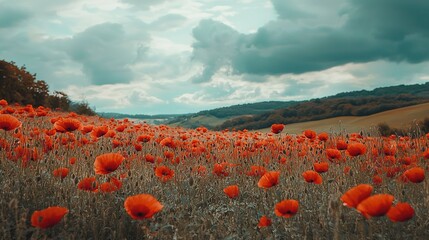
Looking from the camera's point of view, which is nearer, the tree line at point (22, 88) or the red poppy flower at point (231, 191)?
the red poppy flower at point (231, 191)

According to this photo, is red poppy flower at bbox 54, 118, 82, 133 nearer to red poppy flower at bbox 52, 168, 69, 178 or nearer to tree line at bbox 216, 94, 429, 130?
red poppy flower at bbox 52, 168, 69, 178

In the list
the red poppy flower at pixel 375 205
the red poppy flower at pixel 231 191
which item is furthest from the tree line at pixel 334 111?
the red poppy flower at pixel 375 205

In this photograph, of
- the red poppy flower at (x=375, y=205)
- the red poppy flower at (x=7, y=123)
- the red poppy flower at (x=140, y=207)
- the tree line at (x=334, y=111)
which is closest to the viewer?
the red poppy flower at (x=375, y=205)

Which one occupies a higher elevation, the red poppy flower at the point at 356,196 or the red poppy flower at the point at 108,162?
the red poppy flower at the point at 108,162

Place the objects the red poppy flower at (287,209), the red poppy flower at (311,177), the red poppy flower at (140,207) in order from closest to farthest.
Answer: the red poppy flower at (140,207) → the red poppy flower at (287,209) → the red poppy flower at (311,177)

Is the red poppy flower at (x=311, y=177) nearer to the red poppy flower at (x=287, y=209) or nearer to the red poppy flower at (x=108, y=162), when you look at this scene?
the red poppy flower at (x=287, y=209)

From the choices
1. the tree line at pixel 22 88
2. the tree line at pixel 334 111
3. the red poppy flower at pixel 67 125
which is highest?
the tree line at pixel 22 88

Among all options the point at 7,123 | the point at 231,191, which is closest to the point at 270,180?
the point at 231,191

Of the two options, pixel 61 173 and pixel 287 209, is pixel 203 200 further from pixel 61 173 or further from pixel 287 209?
pixel 287 209

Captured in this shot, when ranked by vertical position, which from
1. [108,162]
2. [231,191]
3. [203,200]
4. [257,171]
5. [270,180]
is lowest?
[203,200]

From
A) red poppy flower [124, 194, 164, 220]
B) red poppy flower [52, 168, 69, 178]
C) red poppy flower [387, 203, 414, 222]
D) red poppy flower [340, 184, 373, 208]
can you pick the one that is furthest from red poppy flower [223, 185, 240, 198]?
red poppy flower [52, 168, 69, 178]

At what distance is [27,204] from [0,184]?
1.32 ft

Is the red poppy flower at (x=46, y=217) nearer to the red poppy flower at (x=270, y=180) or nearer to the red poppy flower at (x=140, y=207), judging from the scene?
the red poppy flower at (x=140, y=207)

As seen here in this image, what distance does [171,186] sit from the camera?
479cm
